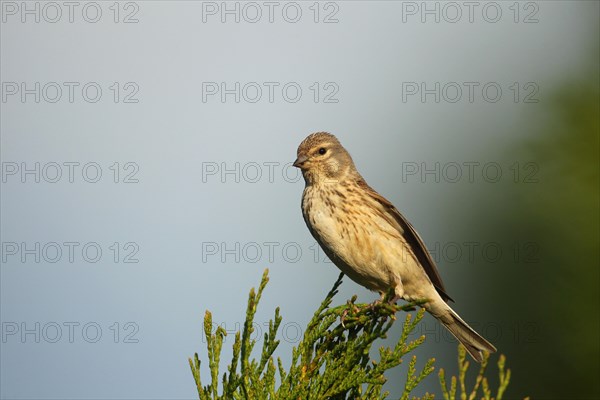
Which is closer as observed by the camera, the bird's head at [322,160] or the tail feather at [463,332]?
the tail feather at [463,332]

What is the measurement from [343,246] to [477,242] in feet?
9.16

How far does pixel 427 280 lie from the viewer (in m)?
5.61

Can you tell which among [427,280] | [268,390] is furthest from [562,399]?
[268,390]

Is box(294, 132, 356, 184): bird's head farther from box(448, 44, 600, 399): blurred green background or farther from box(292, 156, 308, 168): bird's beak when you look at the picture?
box(448, 44, 600, 399): blurred green background

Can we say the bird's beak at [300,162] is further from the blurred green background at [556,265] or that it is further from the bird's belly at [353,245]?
the blurred green background at [556,265]

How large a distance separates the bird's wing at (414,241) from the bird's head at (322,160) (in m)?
0.16

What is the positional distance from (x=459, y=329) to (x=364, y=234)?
909 millimetres

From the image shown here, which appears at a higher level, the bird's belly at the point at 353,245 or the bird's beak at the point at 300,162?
the bird's beak at the point at 300,162

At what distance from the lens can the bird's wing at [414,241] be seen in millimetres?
5398

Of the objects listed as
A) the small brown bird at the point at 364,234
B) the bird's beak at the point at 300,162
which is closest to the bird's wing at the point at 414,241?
the small brown bird at the point at 364,234

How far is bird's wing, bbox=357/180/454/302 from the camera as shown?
540 cm

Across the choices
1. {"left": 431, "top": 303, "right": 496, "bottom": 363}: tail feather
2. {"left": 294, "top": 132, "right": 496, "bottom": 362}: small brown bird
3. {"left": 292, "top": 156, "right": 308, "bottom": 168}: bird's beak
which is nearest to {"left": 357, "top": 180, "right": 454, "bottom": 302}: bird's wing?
{"left": 294, "top": 132, "right": 496, "bottom": 362}: small brown bird

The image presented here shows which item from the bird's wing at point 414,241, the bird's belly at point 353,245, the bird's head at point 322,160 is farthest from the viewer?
the bird's head at point 322,160

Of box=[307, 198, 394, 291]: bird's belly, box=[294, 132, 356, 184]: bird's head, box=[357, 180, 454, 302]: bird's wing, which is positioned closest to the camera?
box=[307, 198, 394, 291]: bird's belly
